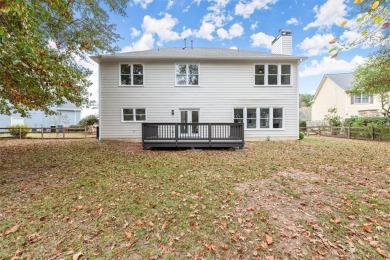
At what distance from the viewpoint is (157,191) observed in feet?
16.3

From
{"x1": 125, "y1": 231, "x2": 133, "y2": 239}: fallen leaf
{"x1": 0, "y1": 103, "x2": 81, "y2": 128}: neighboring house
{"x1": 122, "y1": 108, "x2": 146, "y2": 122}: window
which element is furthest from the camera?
{"x1": 0, "y1": 103, "x2": 81, "y2": 128}: neighboring house

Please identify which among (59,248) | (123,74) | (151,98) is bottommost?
(59,248)

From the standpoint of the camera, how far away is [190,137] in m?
11.1

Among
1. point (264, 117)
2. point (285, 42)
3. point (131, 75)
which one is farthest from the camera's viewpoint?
point (285, 42)

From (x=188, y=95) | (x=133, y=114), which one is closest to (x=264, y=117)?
(x=188, y=95)

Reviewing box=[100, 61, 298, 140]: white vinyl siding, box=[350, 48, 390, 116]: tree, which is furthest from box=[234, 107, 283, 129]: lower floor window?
box=[350, 48, 390, 116]: tree

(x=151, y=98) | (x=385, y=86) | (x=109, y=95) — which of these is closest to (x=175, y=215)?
(x=151, y=98)

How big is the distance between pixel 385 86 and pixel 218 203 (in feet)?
53.8

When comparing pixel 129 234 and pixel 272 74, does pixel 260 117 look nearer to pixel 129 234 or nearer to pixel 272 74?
pixel 272 74

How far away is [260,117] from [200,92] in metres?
4.48

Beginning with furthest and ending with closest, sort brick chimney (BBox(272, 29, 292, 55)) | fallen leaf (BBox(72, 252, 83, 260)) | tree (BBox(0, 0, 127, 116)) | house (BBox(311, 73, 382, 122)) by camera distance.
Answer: house (BBox(311, 73, 382, 122)), brick chimney (BBox(272, 29, 292, 55)), tree (BBox(0, 0, 127, 116)), fallen leaf (BBox(72, 252, 83, 260))

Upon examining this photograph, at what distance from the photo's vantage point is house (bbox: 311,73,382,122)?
2508 centimetres

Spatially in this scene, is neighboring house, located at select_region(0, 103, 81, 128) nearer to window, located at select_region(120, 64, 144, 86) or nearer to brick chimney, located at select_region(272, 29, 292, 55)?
window, located at select_region(120, 64, 144, 86)

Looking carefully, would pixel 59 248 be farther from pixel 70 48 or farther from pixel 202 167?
pixel 70 48
